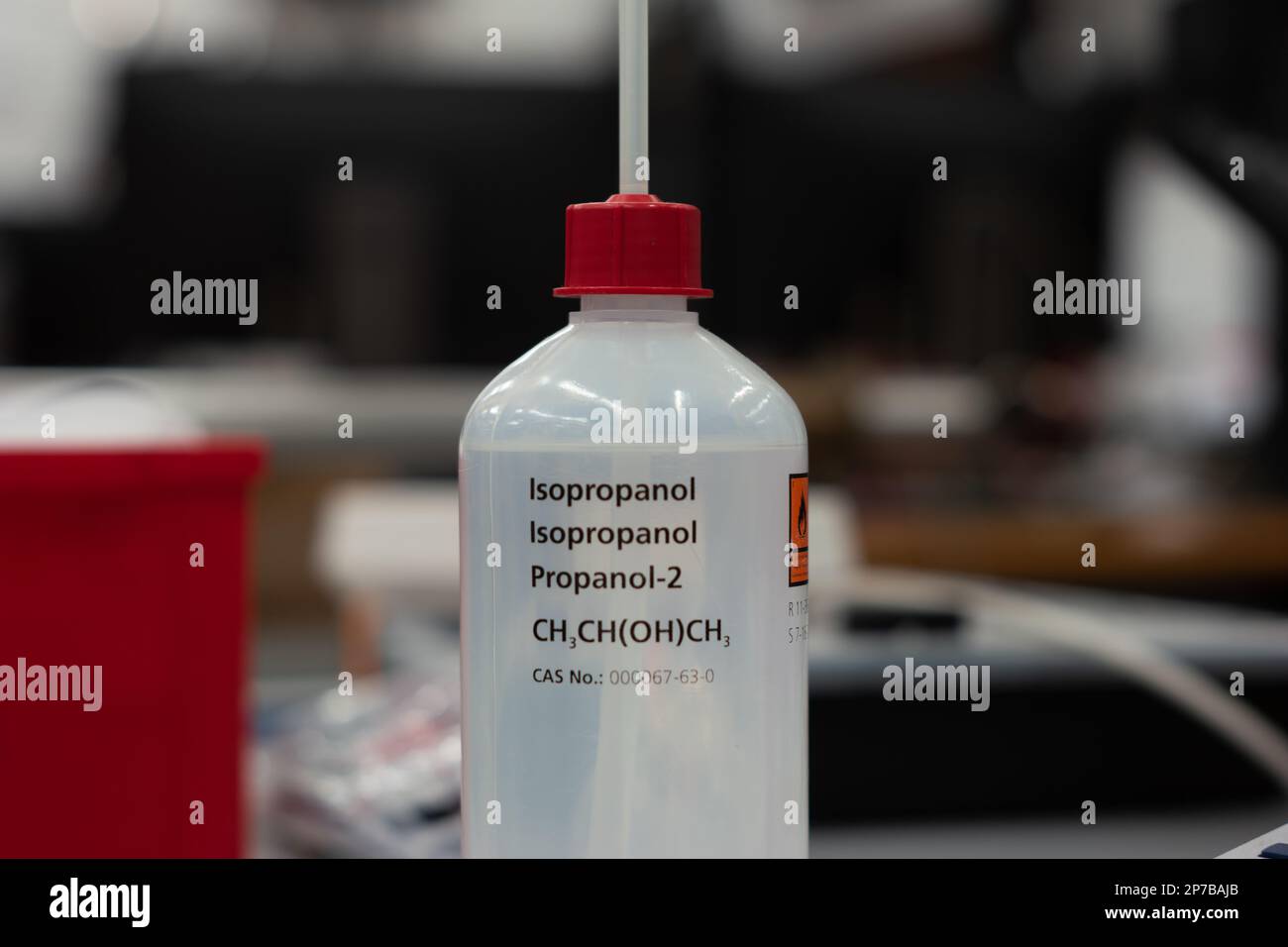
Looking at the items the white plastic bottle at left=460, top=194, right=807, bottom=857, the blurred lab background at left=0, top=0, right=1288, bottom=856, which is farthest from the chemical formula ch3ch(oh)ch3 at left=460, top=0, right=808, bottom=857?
the blurred lab background at left=0, top=0, right=1288, bottom=856

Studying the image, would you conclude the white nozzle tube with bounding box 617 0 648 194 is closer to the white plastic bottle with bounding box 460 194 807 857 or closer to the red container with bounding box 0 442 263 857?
the white plastic bottle with bounding box 460 194 807 857

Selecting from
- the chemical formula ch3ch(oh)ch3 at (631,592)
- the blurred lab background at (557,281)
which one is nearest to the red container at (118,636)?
the chemical formula ch3ch(oh)ch3 at (631,592)

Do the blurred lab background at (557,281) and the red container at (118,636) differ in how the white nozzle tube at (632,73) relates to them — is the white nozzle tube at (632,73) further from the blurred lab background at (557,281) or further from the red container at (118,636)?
the blurred lab background at (557,281)

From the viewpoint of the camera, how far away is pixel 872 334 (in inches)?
79.1

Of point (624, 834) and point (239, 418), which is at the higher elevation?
point (239, 418)

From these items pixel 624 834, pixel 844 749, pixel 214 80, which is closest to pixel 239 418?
pixel 214 80

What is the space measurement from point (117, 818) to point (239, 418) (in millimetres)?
1313

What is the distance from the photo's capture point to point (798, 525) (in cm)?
34

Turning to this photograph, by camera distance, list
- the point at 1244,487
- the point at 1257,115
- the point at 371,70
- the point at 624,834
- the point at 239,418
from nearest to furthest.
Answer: the point at 624,834 < the point at 1257,115 < the point at 239,418 < the point at 371,70 < the point at 1244,487

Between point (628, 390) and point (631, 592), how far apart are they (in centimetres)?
5

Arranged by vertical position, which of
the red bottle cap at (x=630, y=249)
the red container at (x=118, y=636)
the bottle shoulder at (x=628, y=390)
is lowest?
the red container at (x=118, y=636)

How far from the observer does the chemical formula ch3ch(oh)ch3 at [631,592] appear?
0.32 metres

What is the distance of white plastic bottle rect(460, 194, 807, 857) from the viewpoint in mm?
323

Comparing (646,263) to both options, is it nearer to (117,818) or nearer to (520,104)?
(117,818)
